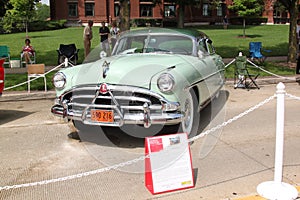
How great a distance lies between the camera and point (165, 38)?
21.4ft

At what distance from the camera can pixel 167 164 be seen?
384 centimetres

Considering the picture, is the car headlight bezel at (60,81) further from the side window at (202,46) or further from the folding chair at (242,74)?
the folding chair at (242,74)

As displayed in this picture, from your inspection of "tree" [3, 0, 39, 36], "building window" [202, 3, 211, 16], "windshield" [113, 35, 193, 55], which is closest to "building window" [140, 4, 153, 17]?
"building window" [202, 3, 211, 16]

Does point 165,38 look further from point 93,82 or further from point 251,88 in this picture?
point 251,88

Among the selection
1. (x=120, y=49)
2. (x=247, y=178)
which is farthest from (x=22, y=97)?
(x=247, y=178)

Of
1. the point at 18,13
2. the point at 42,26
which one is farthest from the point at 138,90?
the point at 42,26

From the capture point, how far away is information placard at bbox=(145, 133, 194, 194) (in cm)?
381

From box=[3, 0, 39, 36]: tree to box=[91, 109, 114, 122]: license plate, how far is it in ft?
99.5

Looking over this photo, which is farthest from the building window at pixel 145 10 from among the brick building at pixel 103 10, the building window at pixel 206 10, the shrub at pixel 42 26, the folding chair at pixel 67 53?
the folding chair at pixel 67 53

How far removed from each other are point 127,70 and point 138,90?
49cm

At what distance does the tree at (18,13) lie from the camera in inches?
1309

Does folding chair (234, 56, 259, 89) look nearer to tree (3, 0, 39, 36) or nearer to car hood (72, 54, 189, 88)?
car hood (72, 54, 189, 88)

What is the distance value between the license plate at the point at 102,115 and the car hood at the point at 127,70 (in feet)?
1.41

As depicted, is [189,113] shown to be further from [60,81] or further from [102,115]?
[60,81]
